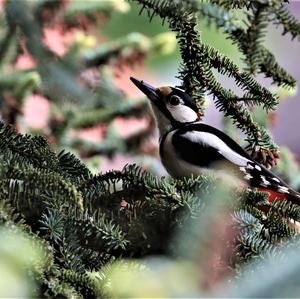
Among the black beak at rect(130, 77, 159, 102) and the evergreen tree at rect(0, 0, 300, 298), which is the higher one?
the black beak at rect(130, 77, 159, 102)

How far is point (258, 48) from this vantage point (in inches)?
17.2

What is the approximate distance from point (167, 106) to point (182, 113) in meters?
→ 0.05

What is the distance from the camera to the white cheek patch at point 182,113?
35.0 inches

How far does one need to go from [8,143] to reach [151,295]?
0.39 metres

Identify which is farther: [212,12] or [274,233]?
[274,233]

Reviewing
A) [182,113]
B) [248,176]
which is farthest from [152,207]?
[182,113]

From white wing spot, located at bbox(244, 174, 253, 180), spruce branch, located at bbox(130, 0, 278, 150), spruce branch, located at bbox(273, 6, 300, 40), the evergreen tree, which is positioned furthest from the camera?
white wing spot, located at bbox(244, 174, 253, 180)

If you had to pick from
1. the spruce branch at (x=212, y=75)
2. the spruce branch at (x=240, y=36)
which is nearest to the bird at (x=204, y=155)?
the spruce branch at (x=212, y=75)

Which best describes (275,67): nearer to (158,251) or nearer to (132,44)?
(158,251)

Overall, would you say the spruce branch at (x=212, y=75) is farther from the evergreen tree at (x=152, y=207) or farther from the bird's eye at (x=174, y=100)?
the bird's eye at (x=174, y=100)

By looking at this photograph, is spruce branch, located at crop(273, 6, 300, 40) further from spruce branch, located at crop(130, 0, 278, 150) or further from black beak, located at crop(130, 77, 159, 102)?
black beak, located at crop(130, 77, 159, 102)

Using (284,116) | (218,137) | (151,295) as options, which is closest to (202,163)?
(218,137)

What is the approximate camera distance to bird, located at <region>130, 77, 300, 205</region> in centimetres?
81

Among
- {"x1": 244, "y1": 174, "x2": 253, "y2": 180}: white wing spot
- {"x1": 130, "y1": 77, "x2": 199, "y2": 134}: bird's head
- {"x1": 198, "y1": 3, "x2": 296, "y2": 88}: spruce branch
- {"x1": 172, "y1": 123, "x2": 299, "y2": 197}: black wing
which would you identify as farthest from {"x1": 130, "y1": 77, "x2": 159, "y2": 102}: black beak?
{"x1": 198, "y1": 3, "x2": 296, "y2": 88}: spruce branch
